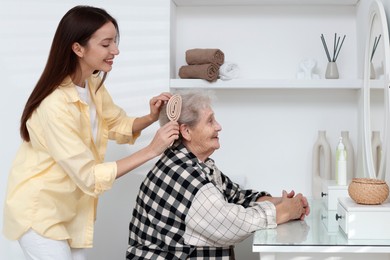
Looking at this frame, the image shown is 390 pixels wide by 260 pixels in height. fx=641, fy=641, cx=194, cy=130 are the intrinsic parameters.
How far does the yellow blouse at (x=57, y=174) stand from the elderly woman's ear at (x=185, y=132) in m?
0.34

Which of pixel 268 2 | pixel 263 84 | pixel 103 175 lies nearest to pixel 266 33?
pixel 268 2

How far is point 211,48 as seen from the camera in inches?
141

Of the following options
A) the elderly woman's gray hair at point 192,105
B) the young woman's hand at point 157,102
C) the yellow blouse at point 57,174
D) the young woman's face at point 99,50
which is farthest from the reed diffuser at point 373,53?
the yellow blouse at point 57,174

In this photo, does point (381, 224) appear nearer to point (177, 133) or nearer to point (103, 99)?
point (177, 133)

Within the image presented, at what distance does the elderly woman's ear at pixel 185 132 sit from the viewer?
245 centimetres

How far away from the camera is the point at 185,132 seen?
96.7 inches

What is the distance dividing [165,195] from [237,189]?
0.49m

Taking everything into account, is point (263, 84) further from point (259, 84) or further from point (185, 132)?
point (185, 132)

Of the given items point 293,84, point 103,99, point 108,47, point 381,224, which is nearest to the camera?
point 381,224

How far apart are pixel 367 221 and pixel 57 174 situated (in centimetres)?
108

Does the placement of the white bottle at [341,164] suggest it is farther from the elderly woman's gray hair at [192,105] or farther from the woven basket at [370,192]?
the elderly woman's gray hair at [192,105]

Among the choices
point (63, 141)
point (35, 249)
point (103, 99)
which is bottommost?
point (35, 249)

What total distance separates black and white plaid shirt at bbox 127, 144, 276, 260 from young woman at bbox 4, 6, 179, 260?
13 cm

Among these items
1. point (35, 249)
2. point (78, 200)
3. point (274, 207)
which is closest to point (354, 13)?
point (274, 207)
